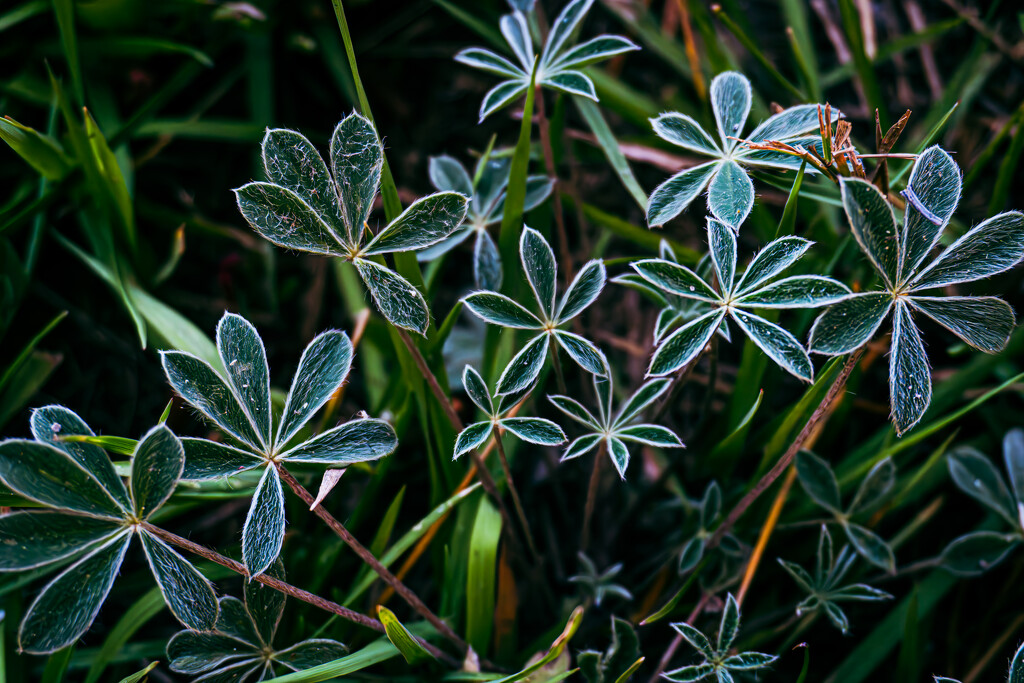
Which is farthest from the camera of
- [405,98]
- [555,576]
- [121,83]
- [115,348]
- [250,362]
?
[405,98]

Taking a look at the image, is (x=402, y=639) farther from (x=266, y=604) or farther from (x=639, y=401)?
(x=639, y=401)

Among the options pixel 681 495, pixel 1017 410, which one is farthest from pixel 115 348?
pixel 1017 410

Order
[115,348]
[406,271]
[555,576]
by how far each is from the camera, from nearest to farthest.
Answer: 1. [406,271]
2. [555,576]
3. [115,348]

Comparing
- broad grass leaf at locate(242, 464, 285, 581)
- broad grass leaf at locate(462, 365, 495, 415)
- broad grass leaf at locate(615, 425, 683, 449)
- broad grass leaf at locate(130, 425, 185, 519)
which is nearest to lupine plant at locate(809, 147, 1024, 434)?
broad grass leaf at locate(615, 425, 683, 449)

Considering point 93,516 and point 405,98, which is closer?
point 93,516

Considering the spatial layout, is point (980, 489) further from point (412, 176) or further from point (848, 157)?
point (412, 176)

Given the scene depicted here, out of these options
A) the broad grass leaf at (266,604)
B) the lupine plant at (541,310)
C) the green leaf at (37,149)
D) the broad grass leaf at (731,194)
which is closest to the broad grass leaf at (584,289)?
the lupine plant at (541,310)

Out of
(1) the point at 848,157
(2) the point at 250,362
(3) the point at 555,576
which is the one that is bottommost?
(3) the point at 555,576

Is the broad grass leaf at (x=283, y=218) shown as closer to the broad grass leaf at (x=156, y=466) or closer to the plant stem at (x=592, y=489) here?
the broad grass leaf at (x=156, y=466)
